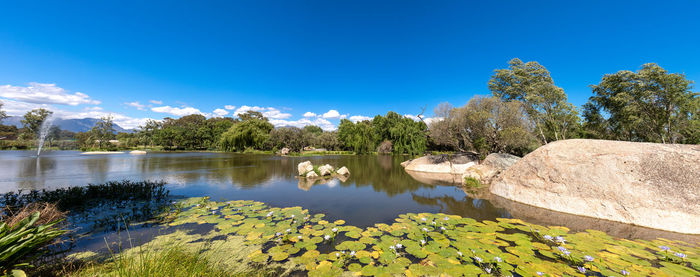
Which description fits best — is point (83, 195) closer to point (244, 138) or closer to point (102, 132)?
point (244, 138)

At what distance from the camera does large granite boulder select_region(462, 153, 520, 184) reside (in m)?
14.3

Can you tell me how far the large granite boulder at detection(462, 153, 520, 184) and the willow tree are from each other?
10.1 meters

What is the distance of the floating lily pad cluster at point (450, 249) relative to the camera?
13.1 feet

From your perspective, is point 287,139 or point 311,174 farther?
point 287,139

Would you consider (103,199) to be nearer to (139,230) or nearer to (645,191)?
(139,230)

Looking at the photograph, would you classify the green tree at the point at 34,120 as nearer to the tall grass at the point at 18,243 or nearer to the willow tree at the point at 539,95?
the tall grass at the point at 18,243

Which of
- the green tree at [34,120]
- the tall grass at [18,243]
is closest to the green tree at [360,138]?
the tall grass at [18,243]

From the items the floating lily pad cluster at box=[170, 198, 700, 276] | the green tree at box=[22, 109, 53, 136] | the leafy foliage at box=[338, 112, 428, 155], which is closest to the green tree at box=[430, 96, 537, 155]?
the floating lily pad cluster at box=[170, 198, 700, 276]

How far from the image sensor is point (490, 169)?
1516cm

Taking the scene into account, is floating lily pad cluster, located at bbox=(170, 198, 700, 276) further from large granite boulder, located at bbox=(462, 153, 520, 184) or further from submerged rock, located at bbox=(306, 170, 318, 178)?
submerged rock, located at bbox=(306, 170, 318, 178)

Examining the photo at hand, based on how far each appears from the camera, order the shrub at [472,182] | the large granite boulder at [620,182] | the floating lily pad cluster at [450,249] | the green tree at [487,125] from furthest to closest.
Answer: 1. the green tree at [487,125]
2. the shrub at [472,182]
3. the large granite boulder at [620,182]
4. the floating lily pad cluster at [450,249]

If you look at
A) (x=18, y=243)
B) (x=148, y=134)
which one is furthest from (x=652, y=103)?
(x=148, y=134)

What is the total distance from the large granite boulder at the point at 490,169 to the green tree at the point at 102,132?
7568cm

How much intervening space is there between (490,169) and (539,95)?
565 inches
